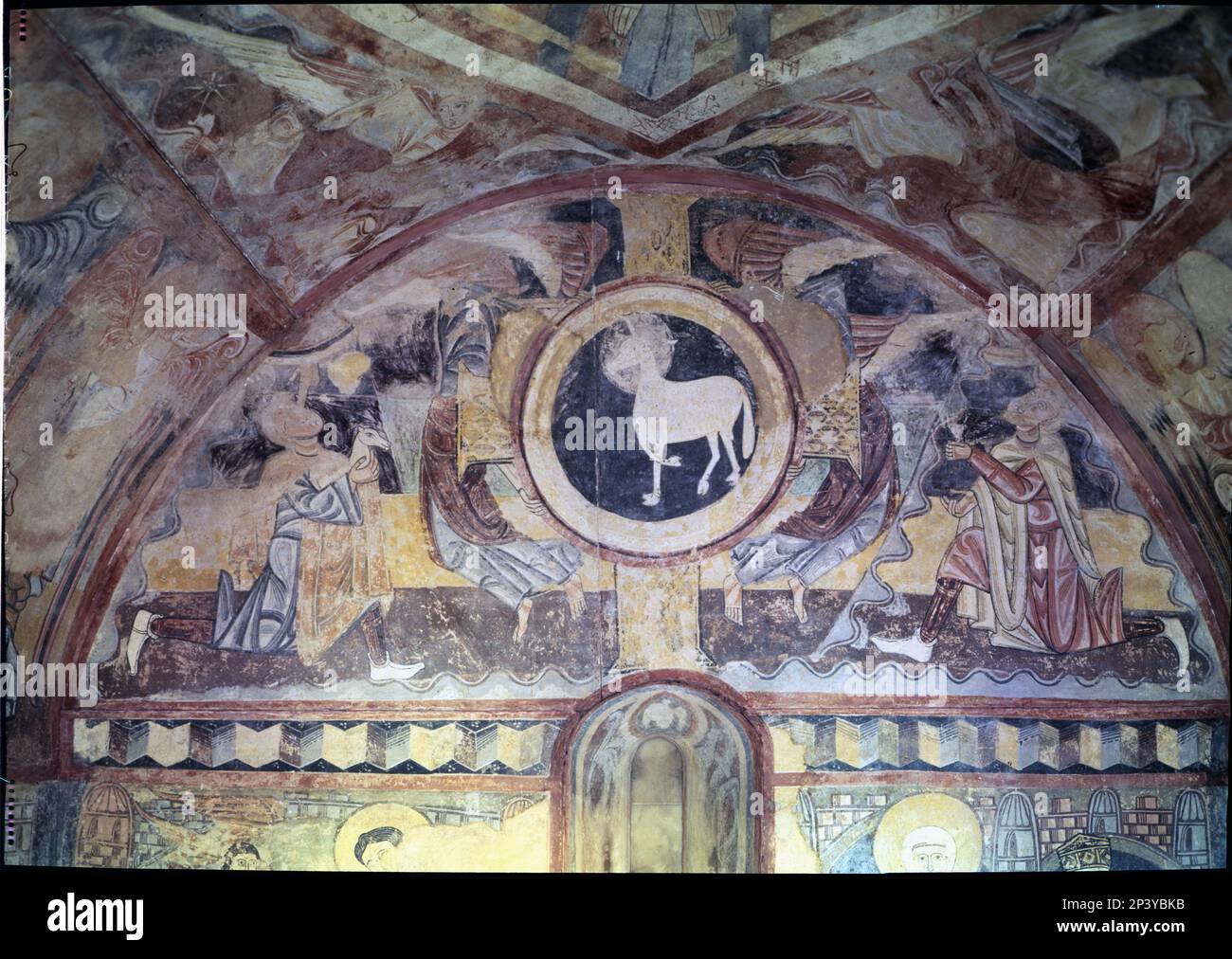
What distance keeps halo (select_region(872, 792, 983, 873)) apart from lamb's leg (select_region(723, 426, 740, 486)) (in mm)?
2910

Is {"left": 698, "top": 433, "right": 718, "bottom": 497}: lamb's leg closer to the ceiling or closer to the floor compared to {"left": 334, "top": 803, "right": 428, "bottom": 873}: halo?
closer to the ceiling

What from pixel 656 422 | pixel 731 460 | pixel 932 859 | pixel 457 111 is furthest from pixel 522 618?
pixel 457 111

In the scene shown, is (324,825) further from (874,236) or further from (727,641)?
(874,236)

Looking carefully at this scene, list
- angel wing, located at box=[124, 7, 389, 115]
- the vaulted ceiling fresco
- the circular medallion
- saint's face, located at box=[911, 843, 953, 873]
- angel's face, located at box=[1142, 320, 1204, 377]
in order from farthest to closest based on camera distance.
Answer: the circular medallion → saint's face, located at box=[911, 843, 953, 873] → the vaulted ceiling fresco → angel's face, located at box=[1142, 320, 1204, 377] → angel wing, located at box=[124, 7, 389, 115]

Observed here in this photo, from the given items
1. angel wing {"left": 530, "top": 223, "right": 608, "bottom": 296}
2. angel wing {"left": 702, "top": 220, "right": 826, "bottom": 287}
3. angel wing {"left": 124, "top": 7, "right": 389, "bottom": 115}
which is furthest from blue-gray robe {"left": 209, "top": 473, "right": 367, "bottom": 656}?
angel wing {"left": 702, "top": 220, "right": 826, "bottom": 287}

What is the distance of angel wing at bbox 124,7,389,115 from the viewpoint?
9.84 m

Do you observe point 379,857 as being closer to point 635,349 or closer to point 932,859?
point 932,859

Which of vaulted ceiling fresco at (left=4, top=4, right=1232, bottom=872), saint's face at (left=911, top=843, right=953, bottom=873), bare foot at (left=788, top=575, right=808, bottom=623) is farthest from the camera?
bare foot at (left=788, top=575, right=808, bottom=623)

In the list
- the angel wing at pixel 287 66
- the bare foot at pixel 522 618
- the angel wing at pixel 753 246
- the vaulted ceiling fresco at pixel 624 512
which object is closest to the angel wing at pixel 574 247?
the vaulted ceiling fresco at pixel 624 512

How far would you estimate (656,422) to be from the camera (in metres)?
12.0

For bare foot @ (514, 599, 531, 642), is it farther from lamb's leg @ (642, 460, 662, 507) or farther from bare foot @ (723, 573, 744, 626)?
bare foot @ (723, 573, 744, 626)

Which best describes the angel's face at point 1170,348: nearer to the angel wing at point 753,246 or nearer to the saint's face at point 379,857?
the angel wing at point 753,246

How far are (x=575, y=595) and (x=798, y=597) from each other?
1.82 meters
